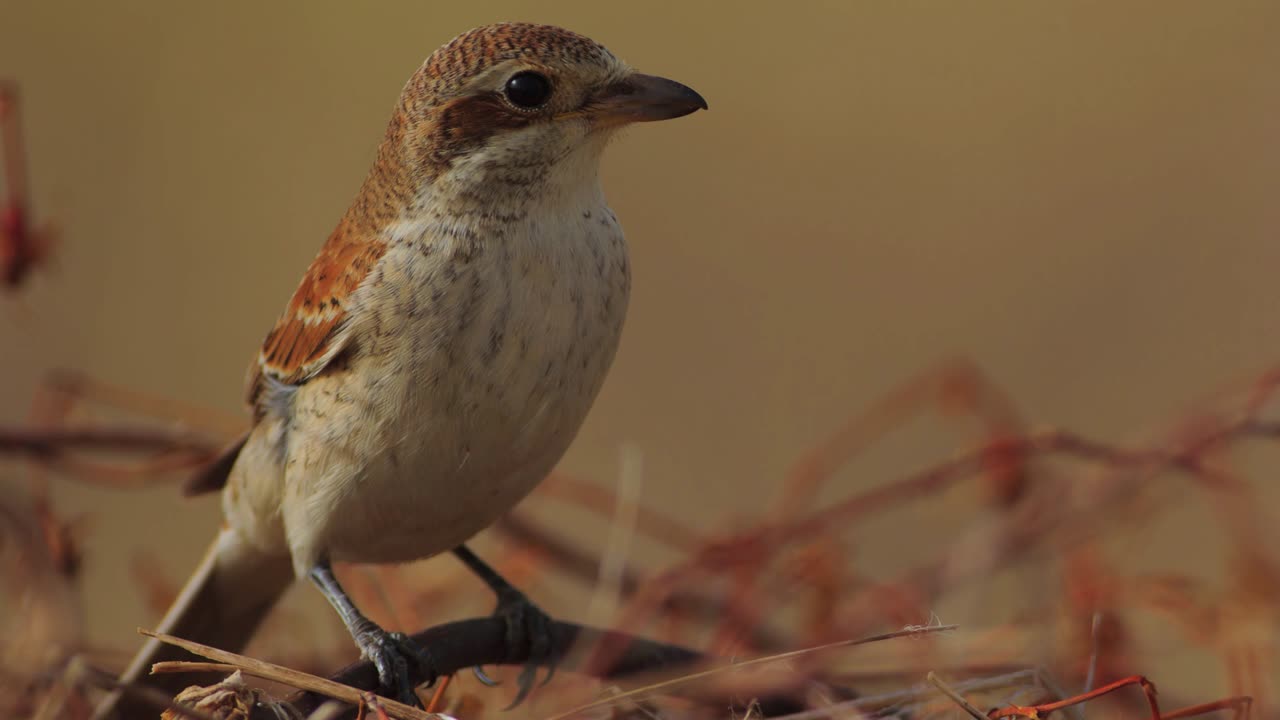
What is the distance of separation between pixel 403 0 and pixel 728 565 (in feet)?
19.2

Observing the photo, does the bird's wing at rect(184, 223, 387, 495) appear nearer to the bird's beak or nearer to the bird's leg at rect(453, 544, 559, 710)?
the bird's beak

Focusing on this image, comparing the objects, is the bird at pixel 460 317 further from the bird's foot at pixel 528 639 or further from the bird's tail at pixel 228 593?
the bird's tail at pixel 228 593

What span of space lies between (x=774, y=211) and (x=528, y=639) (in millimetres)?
5201

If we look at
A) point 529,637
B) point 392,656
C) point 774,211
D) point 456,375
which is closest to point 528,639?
point 529,637

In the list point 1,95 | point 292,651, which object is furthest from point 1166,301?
point 1,95

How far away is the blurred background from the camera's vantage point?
24.0ft

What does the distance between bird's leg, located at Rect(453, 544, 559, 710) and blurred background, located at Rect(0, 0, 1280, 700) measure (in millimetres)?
3385

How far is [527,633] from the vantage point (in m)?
3.34

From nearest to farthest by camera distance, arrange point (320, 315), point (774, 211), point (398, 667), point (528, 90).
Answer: point (398, 667) → point (528, 90) → point (320, 315) → point (774, 211)

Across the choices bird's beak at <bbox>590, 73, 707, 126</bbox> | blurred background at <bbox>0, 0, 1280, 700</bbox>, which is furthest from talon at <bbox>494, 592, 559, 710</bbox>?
blurred background at <bbox>0, 0, 1280, 700</bbox>

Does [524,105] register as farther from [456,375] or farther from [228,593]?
[228,593]

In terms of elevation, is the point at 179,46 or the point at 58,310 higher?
the point at 179,46

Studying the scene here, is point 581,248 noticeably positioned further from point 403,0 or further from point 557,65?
point 403,0

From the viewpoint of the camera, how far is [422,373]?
3137mm
